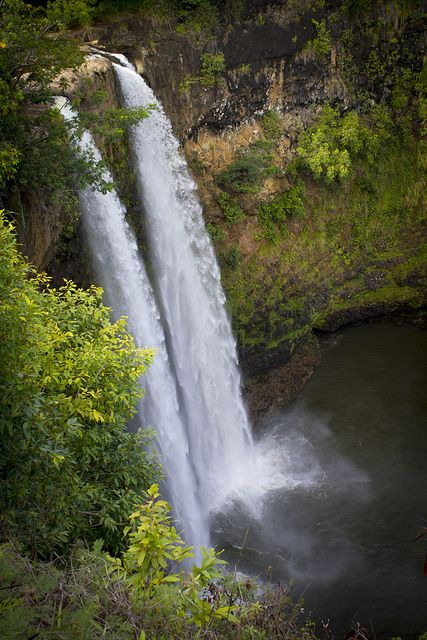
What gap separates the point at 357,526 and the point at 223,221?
980cm

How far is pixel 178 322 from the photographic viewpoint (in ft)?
47.6

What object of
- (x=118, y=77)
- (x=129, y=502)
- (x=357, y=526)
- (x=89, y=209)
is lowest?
(x=357, y=526)

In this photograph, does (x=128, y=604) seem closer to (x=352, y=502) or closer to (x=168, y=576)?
(x=168, y=576)

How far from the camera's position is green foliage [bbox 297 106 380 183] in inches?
720

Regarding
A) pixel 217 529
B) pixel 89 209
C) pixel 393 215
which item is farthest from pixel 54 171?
pixel 393 215

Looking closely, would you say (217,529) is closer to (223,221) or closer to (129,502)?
(129,502)

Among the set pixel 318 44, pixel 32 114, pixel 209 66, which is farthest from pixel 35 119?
pixel 318 44

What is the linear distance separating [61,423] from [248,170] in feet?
42.8

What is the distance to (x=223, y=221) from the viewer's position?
17844 millimetres

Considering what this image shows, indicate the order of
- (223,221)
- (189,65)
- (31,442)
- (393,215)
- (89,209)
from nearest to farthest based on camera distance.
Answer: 1. (31,442)
2. (89,209)
3. (189,65)
4. (223,221)
5. (393,215)

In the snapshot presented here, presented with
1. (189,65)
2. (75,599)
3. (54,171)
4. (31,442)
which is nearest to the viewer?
(75,599)

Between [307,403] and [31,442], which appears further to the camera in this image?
[307,403]

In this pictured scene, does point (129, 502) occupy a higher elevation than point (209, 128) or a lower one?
lower

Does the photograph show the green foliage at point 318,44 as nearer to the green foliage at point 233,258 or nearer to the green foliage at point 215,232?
the green foliage at point 215,232
